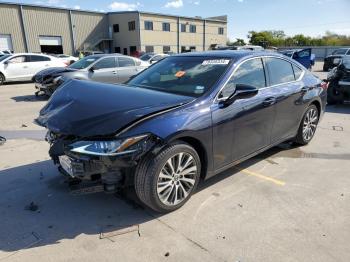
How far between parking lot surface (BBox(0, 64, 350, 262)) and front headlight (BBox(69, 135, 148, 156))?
32.0 inches

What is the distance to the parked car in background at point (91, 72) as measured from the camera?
33.9 ft

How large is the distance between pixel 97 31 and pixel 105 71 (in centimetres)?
4371

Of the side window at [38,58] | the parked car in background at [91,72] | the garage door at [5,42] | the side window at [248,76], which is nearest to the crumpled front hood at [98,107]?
the side window at [248,76]

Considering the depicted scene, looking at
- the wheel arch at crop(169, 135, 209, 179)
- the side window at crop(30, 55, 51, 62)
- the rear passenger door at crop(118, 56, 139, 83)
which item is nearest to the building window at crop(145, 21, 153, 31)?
the side window at crop(30, 55, 51, 62)

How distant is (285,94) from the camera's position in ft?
15.2

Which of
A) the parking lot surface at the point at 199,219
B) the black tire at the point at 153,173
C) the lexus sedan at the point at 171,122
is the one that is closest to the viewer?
the parking lot surface at the point at 199,219

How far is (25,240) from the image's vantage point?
2.96m

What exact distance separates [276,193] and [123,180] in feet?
6.32

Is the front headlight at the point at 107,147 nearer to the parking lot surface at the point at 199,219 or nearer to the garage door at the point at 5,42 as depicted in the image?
the parking lot surface at the point at 199,219

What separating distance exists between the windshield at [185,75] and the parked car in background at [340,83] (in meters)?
6.52

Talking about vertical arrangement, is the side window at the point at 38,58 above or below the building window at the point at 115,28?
below

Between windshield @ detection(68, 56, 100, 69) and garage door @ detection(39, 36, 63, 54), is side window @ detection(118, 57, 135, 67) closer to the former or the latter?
windshield @ detection(68, 56, 100, 69)

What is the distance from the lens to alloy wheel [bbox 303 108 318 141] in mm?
5411

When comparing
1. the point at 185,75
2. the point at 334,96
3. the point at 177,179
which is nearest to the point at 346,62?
the point at 334,96
